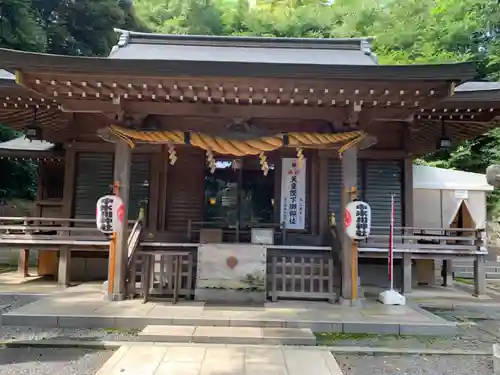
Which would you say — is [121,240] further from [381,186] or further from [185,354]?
[381,186]

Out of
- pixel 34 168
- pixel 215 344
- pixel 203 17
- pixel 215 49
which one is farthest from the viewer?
pixel 203 17

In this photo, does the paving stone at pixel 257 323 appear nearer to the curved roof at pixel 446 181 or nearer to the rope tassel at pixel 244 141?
the rope tassel at pixel 244 141

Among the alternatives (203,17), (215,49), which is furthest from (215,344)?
(203,17)

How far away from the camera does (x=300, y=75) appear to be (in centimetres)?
510

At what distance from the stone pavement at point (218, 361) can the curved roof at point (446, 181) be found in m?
7.59

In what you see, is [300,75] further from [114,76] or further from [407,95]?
[114,76]

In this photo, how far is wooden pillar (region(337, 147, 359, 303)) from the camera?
609 centimetres

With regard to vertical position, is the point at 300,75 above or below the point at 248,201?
above

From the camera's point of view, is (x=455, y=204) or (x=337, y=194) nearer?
(x=337, y=194)

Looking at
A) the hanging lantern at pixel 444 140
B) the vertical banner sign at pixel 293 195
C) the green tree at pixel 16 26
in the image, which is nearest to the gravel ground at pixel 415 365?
the vertical banner sign at pixel 293 195

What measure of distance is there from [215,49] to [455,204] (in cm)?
747

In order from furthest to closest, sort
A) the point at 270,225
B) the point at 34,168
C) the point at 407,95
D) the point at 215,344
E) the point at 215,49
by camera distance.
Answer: the point at 34,168, the point at 215,49, the point at 270,225, the point at 407,95, the point at 215,344

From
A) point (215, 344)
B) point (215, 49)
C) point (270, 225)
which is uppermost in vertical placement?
point (215, 49)

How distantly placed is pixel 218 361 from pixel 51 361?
172cm
